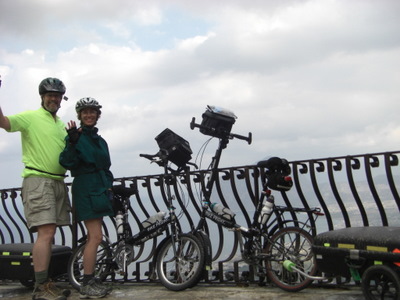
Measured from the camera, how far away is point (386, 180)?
4.54 meters

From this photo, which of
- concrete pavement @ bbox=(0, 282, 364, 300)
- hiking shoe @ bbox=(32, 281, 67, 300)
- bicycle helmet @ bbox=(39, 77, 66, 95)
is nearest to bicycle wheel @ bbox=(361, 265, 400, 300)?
concrete pavement @ bbox=(0, 282, 364, 300)

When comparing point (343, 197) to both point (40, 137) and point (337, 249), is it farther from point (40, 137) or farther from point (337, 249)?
point (40, 137)

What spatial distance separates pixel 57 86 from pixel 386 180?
11.2 feet

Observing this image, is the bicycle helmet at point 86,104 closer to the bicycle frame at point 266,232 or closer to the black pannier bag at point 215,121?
the black pannier bag at point 215,121

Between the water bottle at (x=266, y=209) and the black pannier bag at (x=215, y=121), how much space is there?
0.92 metres

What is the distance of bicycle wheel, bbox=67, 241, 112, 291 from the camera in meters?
5.34

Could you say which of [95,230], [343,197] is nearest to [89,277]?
[95,230]

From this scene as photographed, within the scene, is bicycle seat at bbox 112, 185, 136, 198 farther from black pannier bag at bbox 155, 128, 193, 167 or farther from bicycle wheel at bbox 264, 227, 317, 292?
bicycle wheel at bbox 264, 227, 317, 292

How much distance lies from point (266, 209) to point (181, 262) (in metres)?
1.09

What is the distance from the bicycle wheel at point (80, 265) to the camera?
5.34 meters

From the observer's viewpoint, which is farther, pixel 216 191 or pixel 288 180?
pixel 216 191

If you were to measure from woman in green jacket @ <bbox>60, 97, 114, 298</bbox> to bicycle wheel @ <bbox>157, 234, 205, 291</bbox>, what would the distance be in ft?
2.15

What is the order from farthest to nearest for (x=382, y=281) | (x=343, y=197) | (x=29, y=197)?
(x=343, y=197) → (x=29, y=197) → (x=382, y=281)

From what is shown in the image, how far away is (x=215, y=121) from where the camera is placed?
515 cm
